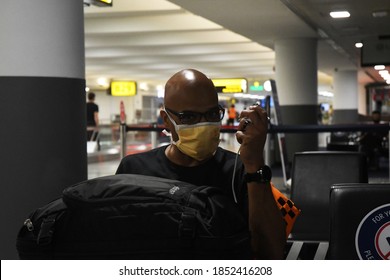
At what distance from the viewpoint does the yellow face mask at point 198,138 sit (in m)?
1.86

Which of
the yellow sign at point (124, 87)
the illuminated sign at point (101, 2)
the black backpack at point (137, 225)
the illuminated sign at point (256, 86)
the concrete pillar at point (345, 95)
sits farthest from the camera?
the illuminated sign at point (256, 86)

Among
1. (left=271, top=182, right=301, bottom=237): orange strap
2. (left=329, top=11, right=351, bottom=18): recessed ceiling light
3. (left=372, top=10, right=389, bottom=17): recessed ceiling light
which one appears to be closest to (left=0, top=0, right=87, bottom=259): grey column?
(left=271, top=182, right=301, bottom=237): orange strap

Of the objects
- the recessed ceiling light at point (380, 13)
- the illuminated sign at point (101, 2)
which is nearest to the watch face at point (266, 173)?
the illuminated sign at point (101, 2)

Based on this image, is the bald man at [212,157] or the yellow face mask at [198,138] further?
the yellow face mask at [198,138]

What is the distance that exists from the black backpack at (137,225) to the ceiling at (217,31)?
7.56m

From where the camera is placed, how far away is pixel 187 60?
70.1 ft

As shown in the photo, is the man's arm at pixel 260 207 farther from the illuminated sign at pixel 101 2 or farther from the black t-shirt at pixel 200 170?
the illuminated sign at pixel 101 2

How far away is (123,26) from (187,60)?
788cm

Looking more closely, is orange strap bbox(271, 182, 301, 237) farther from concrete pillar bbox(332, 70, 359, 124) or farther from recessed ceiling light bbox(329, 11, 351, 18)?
concrete pillar bbox(332, 70, 359, 124)

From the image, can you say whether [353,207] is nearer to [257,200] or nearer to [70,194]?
[257,200]

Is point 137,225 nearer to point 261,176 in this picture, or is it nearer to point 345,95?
point 261,176

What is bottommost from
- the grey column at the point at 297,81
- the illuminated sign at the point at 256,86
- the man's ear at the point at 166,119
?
the man's ear at the point at 166,119

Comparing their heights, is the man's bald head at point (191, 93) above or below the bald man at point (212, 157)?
above
